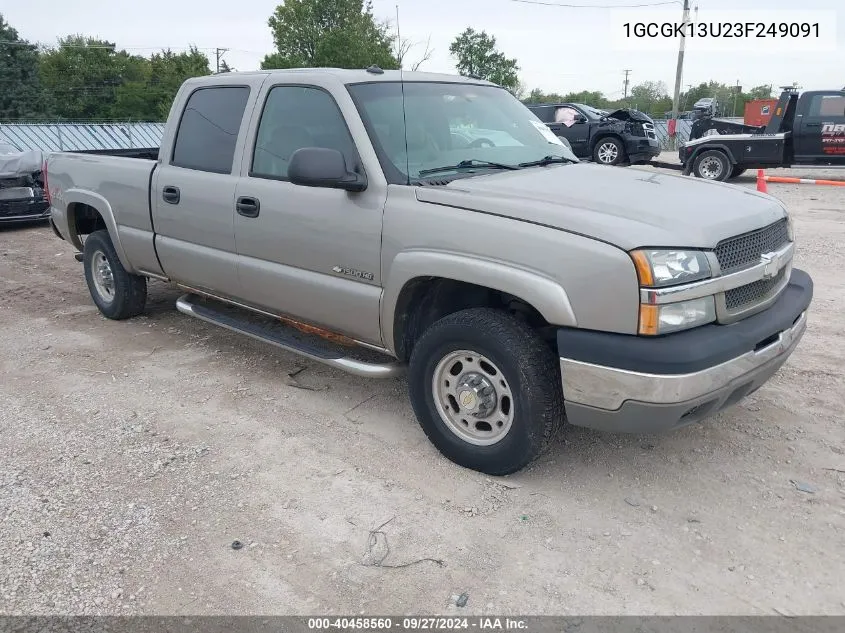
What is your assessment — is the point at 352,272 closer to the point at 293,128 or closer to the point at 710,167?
the point at 293,128

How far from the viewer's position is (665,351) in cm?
280

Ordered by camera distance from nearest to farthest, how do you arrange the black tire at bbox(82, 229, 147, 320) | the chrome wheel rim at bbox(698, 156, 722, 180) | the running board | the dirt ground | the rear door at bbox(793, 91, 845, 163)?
the dirt ground
the running board
the black tire at bbox(82, 229, 147, 320)
the rear door at bbox(793, 91, 845, 163)
the chrome wheel rim at bbox(698, 156, 722, 180)

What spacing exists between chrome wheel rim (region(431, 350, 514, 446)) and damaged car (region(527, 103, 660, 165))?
14.6 metres

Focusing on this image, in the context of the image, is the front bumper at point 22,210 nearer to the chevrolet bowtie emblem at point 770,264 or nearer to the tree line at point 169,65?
the chevrolet bowtie emblem at point 770,264

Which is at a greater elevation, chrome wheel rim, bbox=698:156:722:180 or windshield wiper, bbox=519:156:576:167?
windshield wiper, bbox=519:156:576:167

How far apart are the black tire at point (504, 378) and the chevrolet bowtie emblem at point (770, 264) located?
103 cm

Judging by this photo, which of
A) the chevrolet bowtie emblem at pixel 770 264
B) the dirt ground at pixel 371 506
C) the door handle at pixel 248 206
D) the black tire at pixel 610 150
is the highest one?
the door handle at pixel 248 206

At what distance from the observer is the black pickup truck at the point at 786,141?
14.8m

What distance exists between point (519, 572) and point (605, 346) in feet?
3.17

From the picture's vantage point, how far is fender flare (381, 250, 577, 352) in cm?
296

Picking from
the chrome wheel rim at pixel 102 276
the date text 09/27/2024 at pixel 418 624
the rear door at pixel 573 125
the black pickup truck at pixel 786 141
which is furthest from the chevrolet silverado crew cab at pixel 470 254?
the rear door at pixel 573 125

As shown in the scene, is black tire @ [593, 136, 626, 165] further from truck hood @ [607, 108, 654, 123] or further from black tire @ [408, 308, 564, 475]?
black tire @ [408, 308, 564, 475]


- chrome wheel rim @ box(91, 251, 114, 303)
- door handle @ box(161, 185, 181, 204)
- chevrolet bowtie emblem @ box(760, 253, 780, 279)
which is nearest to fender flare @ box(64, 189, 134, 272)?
chrome wheel rim @ box(91, 251, 114, 303)

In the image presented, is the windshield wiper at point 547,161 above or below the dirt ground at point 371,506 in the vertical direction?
above
